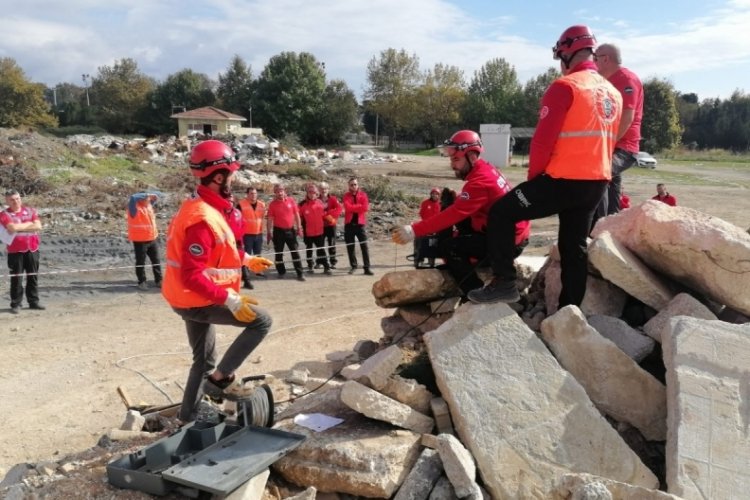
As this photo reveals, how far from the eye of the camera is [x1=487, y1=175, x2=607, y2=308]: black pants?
4273 millimetres

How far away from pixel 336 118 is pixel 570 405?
56391 mm

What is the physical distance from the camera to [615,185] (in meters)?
6.48

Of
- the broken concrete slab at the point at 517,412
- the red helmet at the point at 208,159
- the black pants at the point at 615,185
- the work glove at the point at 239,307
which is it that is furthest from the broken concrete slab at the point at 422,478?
the black pants at the point at 615,185

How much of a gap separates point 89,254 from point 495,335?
11.9m

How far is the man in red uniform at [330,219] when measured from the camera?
12812 millimetres

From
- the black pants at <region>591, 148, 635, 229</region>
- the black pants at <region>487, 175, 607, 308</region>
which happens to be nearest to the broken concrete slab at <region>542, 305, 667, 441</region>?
the black pants at <region>487, 175, 607, 308</region>

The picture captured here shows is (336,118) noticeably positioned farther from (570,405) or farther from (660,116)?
(570,405)

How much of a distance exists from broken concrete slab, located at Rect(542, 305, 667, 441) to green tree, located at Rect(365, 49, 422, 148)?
2363 inches

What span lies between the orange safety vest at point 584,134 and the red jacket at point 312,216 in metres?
8.53

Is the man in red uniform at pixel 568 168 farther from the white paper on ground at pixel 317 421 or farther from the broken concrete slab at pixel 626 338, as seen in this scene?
the white paper on ground at pixel 317 421

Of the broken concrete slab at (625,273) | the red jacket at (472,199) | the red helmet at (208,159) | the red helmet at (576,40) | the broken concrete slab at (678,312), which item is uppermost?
the red helmet at (576,40)

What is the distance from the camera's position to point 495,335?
12.9ft

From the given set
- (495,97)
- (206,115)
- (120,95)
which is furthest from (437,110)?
(120,95)

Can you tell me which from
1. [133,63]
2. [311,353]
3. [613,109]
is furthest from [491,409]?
[133,63]
